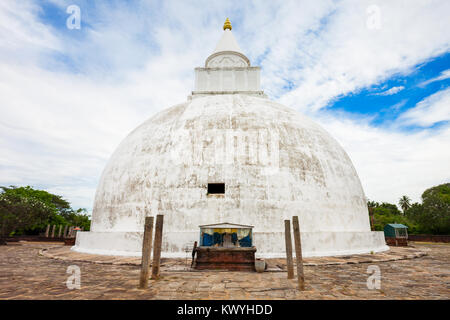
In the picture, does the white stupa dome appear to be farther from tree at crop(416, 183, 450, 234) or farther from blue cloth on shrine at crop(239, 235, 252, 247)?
tree at crop(416, 183, 450, 234)

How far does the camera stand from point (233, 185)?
11125 millimetres

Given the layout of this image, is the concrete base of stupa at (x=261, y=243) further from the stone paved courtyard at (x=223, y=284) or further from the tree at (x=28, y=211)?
the tree at (x=28, y=211)

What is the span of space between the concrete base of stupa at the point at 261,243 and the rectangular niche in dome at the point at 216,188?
6.62 feet

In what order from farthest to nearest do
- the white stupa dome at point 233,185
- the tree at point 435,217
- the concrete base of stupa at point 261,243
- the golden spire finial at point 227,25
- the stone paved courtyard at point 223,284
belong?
the tree at point 435,217 → the golden spire finial at point 227,25 → the white stupa dome at point 233,185 → the concrete base of stupa at point 261,243 → the stone paved courtyard at point 223,284

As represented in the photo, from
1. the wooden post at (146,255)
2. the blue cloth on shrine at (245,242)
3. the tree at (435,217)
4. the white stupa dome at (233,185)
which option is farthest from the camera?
the tree at (435,217)

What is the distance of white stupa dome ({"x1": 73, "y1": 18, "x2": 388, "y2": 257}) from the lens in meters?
10.8

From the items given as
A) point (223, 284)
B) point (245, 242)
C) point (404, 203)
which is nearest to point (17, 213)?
point (245, 242)

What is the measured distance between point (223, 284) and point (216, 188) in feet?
18.3

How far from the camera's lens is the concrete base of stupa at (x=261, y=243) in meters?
10.4

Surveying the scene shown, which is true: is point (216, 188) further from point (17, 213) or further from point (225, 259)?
point (17, 213)

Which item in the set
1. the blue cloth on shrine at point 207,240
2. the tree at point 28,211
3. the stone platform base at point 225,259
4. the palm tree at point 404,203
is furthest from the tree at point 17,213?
the palm tree at point 404,203

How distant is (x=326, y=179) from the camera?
40.7 feet
